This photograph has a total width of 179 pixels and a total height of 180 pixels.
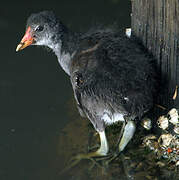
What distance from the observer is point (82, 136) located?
3.39 meters

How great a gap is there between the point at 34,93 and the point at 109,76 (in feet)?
4.59

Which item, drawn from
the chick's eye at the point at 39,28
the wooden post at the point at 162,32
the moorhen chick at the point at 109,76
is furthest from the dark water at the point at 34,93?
the wooden post at the point at 162,32

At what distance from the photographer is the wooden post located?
105 inches

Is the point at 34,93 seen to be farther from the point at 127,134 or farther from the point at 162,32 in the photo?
the point at 162,32

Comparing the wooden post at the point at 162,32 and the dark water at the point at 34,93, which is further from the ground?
the wooden post at the point at 162,32

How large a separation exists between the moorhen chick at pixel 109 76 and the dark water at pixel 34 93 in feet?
1.33

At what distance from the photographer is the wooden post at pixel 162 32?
2.67m

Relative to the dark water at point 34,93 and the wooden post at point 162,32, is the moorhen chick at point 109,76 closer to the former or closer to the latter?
the wooden post at point 162,32

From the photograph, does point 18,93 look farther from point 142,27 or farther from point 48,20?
point 142,27

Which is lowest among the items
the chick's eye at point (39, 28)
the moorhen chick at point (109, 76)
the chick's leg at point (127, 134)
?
the chick's leg at point (127, 134)

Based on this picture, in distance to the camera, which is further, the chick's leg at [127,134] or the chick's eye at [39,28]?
the chick's eye at [39,28]

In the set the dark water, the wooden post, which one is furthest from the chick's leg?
the dark water

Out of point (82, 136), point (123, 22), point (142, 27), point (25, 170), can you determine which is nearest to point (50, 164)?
point (25, 170)

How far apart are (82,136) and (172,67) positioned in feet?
3.25
